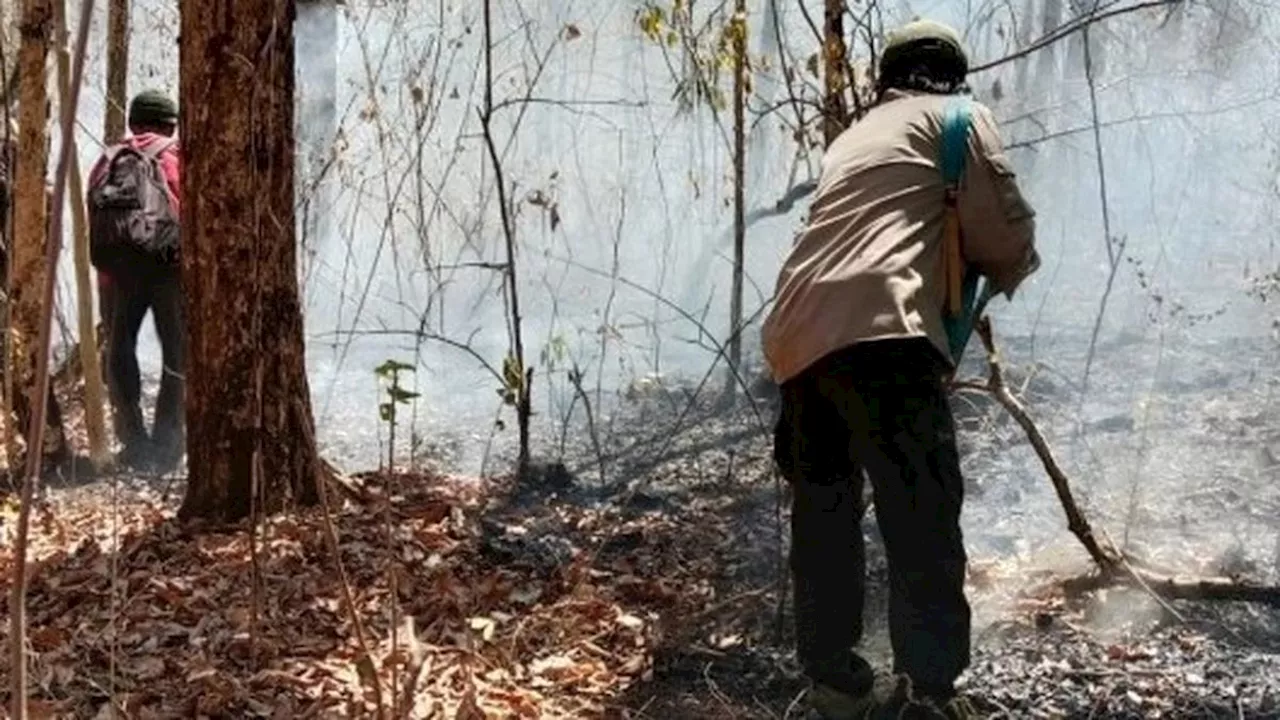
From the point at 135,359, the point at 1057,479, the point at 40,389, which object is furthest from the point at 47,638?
the point at 135,359

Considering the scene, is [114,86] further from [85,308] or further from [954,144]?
[954,144]

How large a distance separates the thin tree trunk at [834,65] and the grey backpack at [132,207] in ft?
10.8

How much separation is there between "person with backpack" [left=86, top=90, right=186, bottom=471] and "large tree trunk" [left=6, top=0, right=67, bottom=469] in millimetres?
498

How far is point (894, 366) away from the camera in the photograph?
2902mm

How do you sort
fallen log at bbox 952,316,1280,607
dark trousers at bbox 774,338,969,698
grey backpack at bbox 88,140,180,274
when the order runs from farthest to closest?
1. grey backpack at bbox 88,140,180,274
2. fallen log at bbox 952,316,1280,607
3. dark trousers at bbox 774,338,969,698

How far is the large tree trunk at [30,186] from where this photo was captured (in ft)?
16.4

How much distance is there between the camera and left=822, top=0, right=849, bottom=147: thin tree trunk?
384cm

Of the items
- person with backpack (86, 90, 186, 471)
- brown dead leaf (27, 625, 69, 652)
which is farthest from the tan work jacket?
person with backpack (86, 90, 186, 471)

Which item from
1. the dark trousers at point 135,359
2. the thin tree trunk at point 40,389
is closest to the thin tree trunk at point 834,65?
the thin tree trunk at point 40,389

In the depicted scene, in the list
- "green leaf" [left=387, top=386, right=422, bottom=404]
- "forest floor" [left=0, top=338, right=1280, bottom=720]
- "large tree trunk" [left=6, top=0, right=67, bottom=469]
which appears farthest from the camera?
Result: "large tree trunk" [left=6, top=0, right=67, bottom=469]

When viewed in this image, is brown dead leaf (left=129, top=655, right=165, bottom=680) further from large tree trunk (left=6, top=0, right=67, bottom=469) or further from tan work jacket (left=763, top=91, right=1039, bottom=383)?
large tree trunk (left=6, top=0, right=67, bottom=469)

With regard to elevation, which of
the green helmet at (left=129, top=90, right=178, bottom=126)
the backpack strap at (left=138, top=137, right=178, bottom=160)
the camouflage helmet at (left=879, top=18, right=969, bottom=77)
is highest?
the camouflage helmet at (left=879, top=18, right=969, bottom=77)

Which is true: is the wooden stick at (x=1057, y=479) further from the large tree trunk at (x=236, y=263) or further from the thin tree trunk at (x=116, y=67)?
the thin tree trunk at (x=116, y=67)

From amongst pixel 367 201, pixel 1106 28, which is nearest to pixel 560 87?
pixel 367 201
